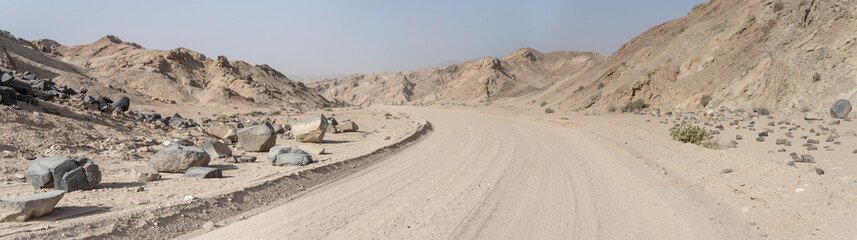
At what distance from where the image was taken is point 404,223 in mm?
6355

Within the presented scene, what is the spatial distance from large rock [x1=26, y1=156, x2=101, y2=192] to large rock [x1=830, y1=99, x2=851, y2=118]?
Answer: 23.8 meters

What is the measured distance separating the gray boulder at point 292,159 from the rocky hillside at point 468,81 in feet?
230

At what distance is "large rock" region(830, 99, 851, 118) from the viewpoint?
17328mm

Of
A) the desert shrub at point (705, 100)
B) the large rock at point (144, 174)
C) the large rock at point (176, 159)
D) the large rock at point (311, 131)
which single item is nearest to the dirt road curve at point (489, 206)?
the large rock at point (144, 174)

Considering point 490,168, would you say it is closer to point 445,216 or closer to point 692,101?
point 445,216

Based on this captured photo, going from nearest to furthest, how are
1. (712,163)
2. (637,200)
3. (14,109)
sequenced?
1. (637,200)
2. (712,163)
3. (14,109)

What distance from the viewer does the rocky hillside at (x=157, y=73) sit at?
32500 mm

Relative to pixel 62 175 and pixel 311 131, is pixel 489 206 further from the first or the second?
pixel 311 131

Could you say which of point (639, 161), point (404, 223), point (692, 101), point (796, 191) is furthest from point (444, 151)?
point (692, 101)

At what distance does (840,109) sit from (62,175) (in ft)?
80.6

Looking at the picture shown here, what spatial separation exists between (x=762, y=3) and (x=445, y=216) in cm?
3655

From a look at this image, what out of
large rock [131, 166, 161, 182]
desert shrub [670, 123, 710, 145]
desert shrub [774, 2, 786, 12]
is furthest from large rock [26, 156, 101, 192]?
desert shrub [774, 2, 786, 12]

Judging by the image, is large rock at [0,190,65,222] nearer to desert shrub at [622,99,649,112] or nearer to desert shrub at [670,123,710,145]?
desert shrub at [670,123,710,145]

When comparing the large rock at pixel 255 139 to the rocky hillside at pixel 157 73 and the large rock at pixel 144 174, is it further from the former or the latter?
the rocky hillside at pixel 157 73
